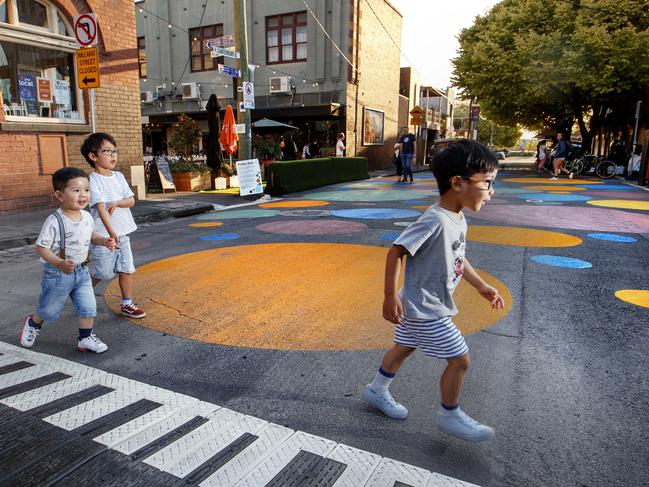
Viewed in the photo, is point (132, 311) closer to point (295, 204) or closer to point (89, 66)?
point (89, 66)

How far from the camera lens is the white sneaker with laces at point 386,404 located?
2.63 metres

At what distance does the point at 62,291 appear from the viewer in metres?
3.33

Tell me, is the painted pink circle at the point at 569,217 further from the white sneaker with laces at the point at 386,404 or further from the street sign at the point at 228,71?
the white sneaker with laces at the point at 386,404

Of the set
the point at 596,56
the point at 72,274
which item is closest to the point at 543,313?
the point at 72,274

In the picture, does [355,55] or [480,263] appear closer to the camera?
[480,263]

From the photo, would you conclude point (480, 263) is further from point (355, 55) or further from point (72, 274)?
point (355, 55)

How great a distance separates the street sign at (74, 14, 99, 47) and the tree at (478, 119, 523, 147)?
80.6 metres

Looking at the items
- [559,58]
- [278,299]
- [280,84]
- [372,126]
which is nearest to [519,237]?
[278,299]

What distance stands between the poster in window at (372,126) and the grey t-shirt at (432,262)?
81.4 feet

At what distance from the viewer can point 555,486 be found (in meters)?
2.10

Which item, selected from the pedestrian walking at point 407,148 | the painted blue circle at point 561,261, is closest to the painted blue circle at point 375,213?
the painted blue circle at point 561,261

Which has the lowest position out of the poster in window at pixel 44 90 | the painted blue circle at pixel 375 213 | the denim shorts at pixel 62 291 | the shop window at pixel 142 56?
the painted blue circle at pixel 375 213

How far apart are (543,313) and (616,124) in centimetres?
2671

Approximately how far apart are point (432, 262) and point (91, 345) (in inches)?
101
